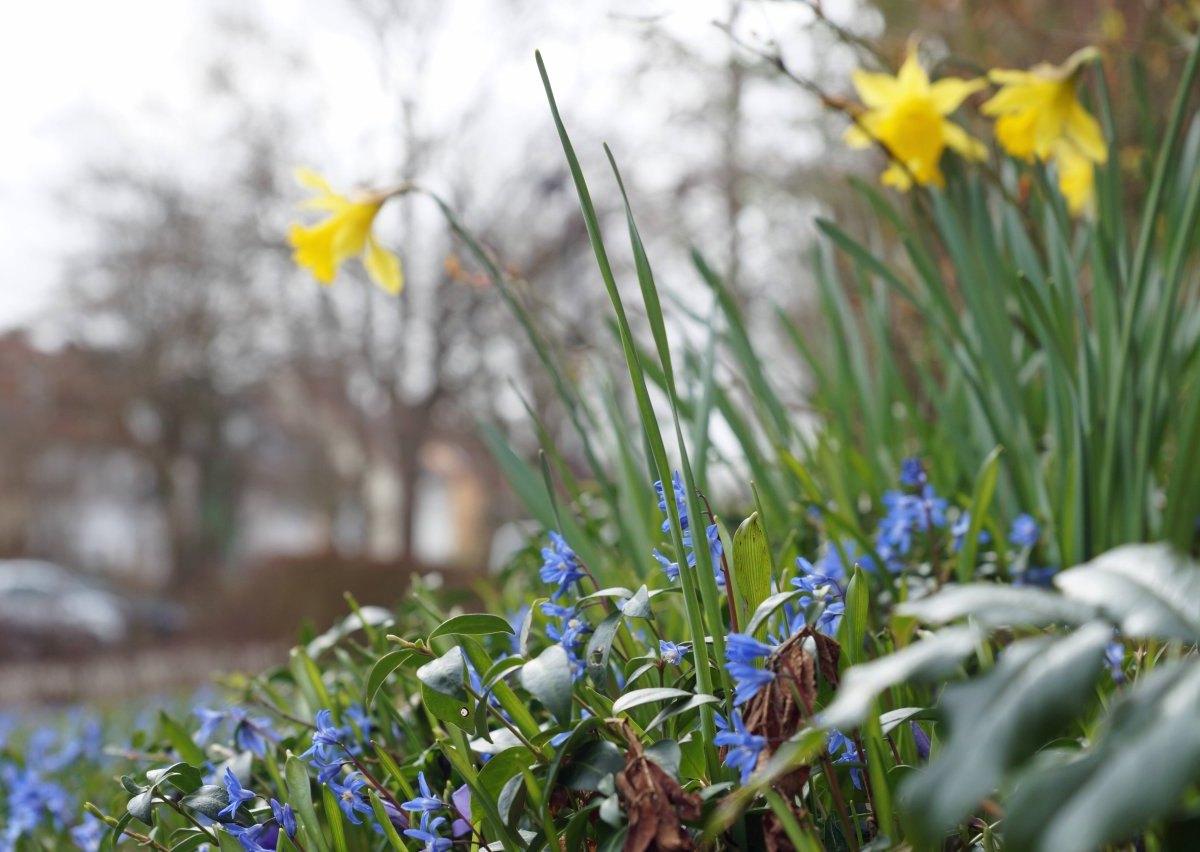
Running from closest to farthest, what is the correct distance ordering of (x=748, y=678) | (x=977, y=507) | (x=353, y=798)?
1. (x=748, y=678)
2. (x=353, y=798)
3. (x=977, y=507)

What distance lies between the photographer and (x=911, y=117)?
157cm

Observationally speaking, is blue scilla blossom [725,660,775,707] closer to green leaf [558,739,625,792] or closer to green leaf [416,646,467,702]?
green leaf [558,739,625,792]

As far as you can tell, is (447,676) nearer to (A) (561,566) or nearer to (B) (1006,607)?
(A) (561,566)

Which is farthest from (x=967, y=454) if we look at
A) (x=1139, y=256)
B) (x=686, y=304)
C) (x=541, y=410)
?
(x=541, y=410)

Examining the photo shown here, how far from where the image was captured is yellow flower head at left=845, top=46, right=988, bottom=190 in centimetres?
156

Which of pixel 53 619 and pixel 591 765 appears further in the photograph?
pixel 53 619

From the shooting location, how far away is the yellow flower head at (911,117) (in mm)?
1563

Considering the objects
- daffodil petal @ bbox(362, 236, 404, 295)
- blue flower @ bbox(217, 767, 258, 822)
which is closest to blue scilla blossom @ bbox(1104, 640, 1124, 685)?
blue flower @ bbox(217, 767, 258, 822)

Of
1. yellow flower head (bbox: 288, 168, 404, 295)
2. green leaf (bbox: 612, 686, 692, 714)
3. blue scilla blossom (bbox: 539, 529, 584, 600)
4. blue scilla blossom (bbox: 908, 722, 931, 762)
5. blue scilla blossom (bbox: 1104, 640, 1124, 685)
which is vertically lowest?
blue scilla blossom (bbox: 908, 722, 931, 762)

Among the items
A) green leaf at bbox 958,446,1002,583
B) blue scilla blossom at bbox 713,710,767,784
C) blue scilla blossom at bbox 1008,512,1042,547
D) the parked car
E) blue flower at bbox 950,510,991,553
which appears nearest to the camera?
blue scilla blossom at bbox 713,710,767,784

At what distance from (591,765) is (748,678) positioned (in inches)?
5.8

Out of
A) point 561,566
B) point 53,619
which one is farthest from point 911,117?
point 53,619

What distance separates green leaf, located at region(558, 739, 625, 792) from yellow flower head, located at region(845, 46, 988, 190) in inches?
45.6

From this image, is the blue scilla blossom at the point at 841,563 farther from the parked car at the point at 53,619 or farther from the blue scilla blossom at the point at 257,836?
the parked car at the point at 53,619
